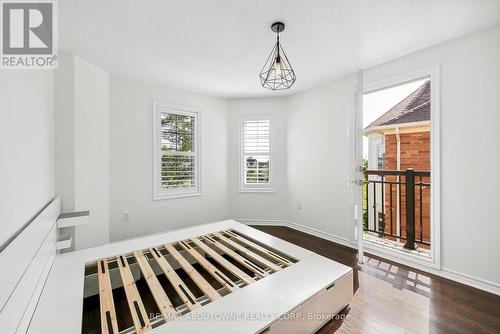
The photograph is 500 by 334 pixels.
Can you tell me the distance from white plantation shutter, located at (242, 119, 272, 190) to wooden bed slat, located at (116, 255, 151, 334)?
8.53ft

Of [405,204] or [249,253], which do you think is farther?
[405,204]

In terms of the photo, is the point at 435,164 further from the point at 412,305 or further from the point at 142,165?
the point at 142,165

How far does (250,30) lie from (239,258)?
2.06m

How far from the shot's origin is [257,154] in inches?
158

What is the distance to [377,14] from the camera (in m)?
1.74

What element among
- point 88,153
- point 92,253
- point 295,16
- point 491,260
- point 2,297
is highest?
point 295,16

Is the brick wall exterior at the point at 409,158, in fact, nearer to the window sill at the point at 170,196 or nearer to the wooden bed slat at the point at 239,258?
the wooden bed slat at the point at 239,258

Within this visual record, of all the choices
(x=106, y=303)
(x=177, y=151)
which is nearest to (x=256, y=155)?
(x=177, y=151)

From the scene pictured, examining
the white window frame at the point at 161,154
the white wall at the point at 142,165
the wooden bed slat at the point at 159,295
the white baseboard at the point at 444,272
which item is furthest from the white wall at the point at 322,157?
the wooden bed slat at the point at 159,295

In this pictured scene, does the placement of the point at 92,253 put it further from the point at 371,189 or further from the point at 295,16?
the point at 371,189

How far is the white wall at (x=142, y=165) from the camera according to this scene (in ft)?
9.79

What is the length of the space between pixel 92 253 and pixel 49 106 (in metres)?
1.49

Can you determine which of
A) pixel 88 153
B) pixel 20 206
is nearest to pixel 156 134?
pixel 88 153

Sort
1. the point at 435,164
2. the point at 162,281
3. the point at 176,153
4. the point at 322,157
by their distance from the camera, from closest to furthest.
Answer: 1. the point at 162,281
2. the point at 435,164
3. the point at 322,157
4. the point at 176,153
